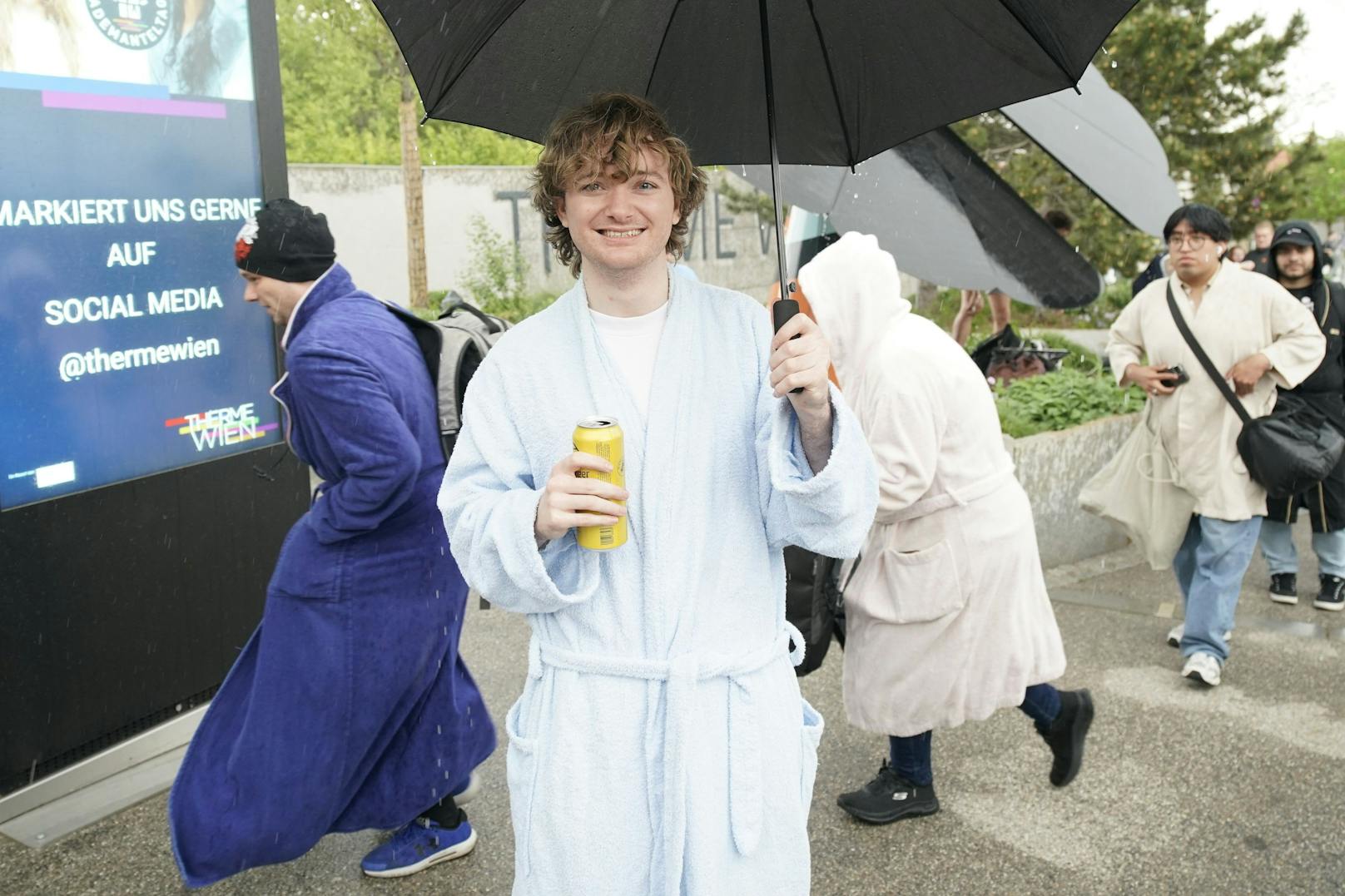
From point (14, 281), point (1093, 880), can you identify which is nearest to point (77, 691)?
point (14, 281)

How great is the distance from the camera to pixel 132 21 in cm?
387

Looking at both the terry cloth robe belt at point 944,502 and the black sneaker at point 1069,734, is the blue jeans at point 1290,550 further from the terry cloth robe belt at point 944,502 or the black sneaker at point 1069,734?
the terry cloth robe belt at point 944,502

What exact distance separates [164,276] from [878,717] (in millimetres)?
2820

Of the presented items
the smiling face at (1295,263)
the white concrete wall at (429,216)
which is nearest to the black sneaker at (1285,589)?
the smiling face at (1295,263)

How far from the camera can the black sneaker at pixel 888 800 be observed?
3814mm

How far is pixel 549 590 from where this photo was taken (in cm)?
192

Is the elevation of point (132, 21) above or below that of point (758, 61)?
above

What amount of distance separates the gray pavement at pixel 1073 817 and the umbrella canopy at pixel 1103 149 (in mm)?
2602

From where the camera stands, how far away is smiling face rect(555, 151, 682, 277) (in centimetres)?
202

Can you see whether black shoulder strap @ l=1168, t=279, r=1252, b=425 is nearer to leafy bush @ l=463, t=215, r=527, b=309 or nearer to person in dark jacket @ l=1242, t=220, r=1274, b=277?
person in dark jacket @ l=1242, t=220, r=1274, b=277

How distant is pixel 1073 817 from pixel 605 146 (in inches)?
115

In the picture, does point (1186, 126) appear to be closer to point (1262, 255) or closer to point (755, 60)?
point (1262, 255)

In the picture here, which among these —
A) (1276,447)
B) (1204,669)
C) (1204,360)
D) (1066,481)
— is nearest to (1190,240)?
(1204,360)

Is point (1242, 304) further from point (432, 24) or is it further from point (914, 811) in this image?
point (432, 24)
